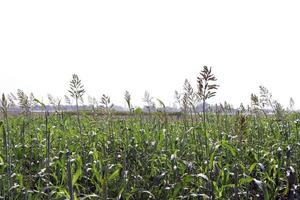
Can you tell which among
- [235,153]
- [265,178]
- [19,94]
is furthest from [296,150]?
[19,94]

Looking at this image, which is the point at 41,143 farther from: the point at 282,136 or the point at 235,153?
the point at 282,136

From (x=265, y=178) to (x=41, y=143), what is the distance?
298 centimetres

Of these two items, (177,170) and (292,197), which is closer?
(292,197)

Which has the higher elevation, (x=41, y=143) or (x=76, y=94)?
(x=76, y=94)

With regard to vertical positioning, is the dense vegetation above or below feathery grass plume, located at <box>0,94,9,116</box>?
below

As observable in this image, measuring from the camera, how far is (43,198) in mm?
3549

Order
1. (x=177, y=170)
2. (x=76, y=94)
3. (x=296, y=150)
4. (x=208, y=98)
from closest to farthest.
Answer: (x=208, y=98) < (x=177, y=170) < (x=76, y=94) < (x=296, y=150)

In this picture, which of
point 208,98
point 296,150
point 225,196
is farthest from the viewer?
point 296,150

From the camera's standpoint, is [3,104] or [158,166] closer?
[3,104]

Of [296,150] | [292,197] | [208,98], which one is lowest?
[292,197]

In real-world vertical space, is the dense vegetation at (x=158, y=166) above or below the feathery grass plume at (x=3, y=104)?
below

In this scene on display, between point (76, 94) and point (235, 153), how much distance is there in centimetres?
187

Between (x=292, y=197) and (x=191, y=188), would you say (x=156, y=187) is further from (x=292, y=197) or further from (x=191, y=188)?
(x=292, y=197)

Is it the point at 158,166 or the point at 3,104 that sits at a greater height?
the point at 3,104
